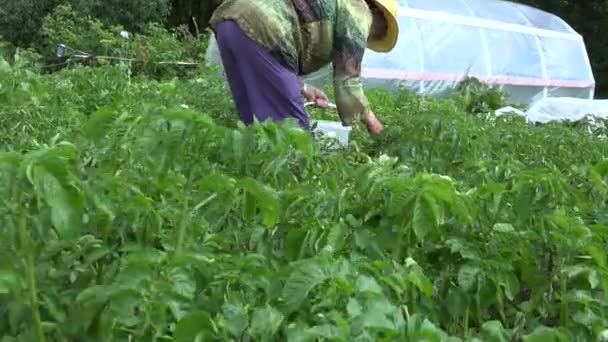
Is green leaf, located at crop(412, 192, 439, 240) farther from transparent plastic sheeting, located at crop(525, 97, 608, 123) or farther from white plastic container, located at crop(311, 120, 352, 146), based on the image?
transparent plastic sheeting, located at crop(525, 97, 608, 123)

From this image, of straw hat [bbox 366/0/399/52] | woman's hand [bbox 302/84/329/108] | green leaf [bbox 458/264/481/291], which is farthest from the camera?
woman's hand [bbox 302/84/329/108]

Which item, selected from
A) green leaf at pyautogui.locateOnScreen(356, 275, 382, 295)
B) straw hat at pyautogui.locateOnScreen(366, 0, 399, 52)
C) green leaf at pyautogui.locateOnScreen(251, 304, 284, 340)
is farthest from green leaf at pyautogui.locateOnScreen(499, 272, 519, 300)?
straw hat at pyautogui.locateOnScreen(366, 0, 399, 52)

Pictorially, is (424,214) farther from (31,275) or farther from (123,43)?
(123,43)

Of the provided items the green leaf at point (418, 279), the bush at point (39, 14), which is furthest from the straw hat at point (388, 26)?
the bush at point (39, 14)

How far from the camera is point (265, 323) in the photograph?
133cm

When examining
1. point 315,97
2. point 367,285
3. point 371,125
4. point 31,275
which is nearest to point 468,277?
point 367,285

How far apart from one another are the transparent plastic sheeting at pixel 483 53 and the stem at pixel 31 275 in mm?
7485

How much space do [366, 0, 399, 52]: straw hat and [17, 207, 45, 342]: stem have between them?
240 cm

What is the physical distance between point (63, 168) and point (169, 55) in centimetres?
723

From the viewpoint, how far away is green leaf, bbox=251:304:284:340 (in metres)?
1.32

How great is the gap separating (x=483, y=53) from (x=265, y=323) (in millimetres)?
9653

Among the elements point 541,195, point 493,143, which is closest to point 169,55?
point 493,143

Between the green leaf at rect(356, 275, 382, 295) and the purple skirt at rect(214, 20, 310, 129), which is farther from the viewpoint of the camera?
the purple skirt at rect(214, 20, 310, 129)

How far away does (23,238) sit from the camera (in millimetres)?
1472
